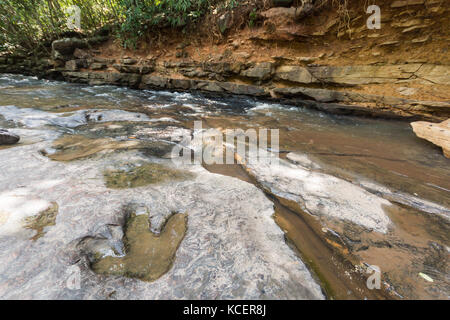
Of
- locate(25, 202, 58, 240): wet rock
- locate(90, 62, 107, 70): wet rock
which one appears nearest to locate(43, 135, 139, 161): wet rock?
locate(25, 202, 58, 240): wet rock

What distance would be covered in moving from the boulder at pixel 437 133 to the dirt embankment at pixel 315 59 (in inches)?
54.4

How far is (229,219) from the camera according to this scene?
44.9 inches

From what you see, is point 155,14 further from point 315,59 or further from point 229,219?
point 229,219

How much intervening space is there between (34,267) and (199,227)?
2.35ft

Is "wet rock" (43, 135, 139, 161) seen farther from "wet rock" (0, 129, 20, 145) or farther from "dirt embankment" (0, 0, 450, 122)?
"dirt embankment" (0, 0, 450, 122)

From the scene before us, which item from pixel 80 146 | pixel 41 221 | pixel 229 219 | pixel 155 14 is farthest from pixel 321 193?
pixel 155 14

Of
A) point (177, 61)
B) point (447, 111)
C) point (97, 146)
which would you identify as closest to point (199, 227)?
point (97, 146)

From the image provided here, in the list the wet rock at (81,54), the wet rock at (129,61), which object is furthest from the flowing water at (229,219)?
the wet rock at (81,54)

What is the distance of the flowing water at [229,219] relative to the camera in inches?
31.4

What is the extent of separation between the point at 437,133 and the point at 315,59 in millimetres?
3063

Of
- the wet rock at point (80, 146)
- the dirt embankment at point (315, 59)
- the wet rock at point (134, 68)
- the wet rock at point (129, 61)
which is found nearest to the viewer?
the wet rock at point (80, 146)

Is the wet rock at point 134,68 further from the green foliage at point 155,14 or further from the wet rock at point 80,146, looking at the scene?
the wet rock at point 80,146

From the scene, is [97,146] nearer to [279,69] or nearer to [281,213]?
[281,213]

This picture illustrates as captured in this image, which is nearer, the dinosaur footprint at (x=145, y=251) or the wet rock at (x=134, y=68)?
the dinosaur footprint at (x=145, y=251)
